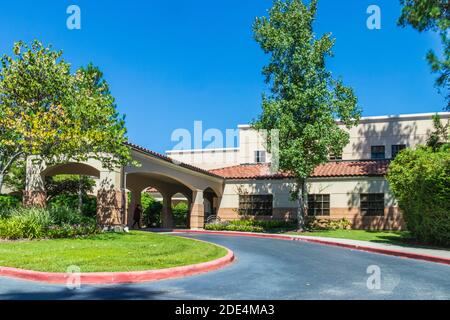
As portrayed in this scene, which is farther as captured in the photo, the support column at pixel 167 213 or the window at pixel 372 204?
the support column at pixel 167 213

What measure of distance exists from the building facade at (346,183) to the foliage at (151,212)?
486 centimetres

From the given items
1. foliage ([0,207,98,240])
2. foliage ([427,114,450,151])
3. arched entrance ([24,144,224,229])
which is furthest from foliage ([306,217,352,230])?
foliage ([0,207,98,240])

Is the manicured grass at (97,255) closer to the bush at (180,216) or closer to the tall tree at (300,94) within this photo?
the tall tree at (300,94)

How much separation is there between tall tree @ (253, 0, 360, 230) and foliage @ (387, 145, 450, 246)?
7041 millimetres

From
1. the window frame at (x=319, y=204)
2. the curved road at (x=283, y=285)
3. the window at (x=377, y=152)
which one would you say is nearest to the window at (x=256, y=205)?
the window frame at (x=319, y=204)

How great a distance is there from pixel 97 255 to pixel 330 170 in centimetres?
2494

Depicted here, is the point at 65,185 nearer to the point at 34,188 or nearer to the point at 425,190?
the point at 34,188

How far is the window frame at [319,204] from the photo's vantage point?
3316cm

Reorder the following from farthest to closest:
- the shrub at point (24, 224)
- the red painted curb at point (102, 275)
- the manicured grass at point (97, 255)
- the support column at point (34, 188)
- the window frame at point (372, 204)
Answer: the window frame at point (372, 204)
the support column at point (34, 188)
the shrub at point (24, 224)
the manicured grass at point (97, 255)
the red painted curb at point (102, 275)

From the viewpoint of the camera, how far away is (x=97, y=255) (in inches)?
476

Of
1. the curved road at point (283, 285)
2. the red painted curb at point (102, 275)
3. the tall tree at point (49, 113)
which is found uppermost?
the tall tree at point (49, 113)

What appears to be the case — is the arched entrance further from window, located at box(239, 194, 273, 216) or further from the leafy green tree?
the leafy green tree

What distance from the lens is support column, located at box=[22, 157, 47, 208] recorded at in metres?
22.6

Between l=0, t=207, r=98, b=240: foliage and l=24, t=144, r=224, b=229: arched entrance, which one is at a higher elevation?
l=24, t=144, r=224, b=229: arched entrance
